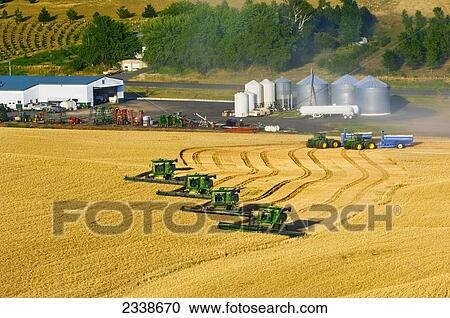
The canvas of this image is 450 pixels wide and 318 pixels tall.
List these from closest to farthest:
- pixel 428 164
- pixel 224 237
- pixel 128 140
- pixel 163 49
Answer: pixel 224 237
pixel 428 164
pixel 128 140
pixel 163 49

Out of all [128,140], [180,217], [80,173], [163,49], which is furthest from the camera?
[163,49]

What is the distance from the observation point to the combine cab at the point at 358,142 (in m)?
40.0

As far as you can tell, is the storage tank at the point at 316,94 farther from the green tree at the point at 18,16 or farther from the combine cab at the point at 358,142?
the green tree at the point at 18,16

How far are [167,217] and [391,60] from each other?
53.0 m

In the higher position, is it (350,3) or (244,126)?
(350,3)

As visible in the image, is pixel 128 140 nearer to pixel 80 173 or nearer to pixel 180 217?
pixel 80 173

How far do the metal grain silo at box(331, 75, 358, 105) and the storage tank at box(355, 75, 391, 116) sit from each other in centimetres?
48

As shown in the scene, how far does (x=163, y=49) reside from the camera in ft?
273

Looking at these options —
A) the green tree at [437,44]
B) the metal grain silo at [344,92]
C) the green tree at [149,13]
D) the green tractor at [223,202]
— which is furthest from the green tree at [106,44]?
the green tractor at [223,202]

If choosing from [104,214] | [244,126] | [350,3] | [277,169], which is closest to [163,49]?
[350,3]

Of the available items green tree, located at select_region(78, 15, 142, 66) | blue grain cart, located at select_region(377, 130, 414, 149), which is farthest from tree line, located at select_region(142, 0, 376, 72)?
blue grain cart, located at select_region(377, 130, 414, 149)

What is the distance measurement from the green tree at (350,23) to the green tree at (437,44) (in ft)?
28.1

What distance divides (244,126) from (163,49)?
35117 mm
